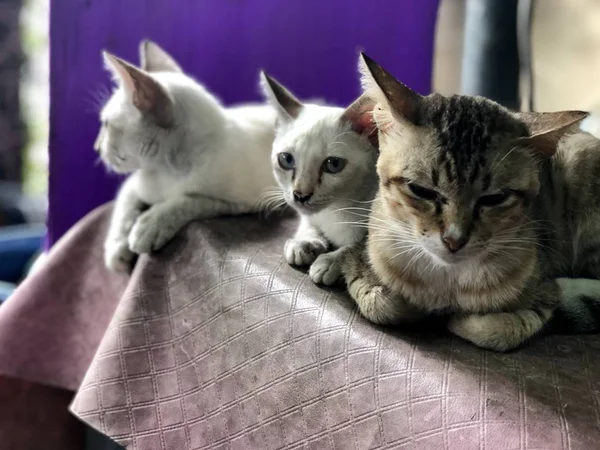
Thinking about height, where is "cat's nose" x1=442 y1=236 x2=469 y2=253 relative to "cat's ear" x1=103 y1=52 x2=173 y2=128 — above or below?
below

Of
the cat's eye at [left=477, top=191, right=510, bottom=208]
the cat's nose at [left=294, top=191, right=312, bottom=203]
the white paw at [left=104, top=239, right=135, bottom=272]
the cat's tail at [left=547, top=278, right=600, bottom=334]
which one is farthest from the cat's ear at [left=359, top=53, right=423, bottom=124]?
the white paw at [left=104, top=239, right=135, bottom=272]

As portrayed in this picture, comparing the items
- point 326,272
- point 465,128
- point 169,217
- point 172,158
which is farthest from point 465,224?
point 172,158

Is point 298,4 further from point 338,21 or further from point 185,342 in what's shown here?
point 185,342

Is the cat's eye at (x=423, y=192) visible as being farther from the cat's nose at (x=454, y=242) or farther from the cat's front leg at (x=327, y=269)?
the cat's front leg at (x=327, y=269)

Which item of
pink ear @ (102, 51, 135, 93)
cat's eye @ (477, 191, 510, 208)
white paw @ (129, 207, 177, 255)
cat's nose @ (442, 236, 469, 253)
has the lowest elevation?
white paw @ (129, 207, 177, 255)

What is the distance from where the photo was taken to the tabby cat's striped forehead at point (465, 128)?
2.60 feet

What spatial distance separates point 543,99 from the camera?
189 cm

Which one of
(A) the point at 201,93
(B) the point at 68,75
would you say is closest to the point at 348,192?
(A) the point at 201,93

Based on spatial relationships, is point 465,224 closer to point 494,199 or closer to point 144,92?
point 494,199

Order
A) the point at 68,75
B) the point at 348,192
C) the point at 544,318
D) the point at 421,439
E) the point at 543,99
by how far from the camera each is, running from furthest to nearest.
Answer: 1. the point at 543,99
2. the point at 68,75
3. the point at 348,192
4. the point at 544,318
5. the point at 421,439

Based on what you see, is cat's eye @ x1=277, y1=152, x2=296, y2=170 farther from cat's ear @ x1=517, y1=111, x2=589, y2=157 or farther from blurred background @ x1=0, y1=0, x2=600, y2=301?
blurred background @ x1=0, y1=0, x2=600, y2=301

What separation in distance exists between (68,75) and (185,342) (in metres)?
0.95

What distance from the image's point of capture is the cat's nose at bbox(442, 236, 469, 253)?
78cm

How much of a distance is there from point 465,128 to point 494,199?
11 centimetres
